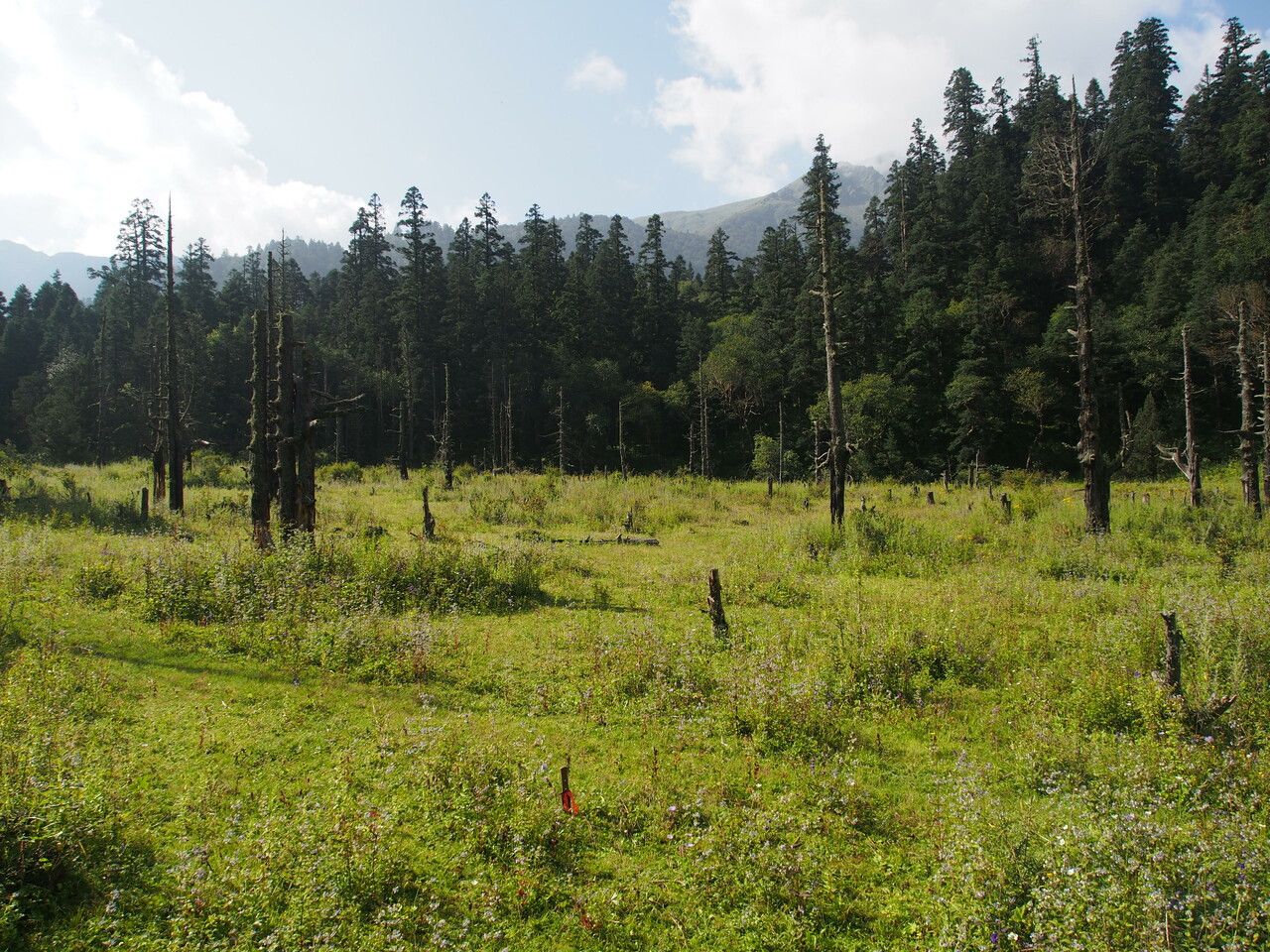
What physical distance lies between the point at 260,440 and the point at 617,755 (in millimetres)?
12469

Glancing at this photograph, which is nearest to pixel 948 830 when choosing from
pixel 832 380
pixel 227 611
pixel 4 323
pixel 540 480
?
pixel 227 611

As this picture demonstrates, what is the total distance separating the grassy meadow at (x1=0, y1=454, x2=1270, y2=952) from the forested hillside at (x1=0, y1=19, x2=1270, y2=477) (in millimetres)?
34614

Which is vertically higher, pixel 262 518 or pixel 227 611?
pixel 262 518

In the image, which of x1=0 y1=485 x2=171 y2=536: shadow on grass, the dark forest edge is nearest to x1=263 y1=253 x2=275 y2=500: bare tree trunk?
x1=0 y1=485 x2=171 y2=536: shadow on grass

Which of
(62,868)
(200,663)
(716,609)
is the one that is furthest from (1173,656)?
(200,663)

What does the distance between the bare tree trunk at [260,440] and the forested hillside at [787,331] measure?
2970cm

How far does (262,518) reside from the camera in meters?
14.0

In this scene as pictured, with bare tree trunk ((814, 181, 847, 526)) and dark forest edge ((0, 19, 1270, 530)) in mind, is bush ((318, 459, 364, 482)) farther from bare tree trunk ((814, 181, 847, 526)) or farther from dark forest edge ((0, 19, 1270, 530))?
bare tree trunk ((814, 181, 847, 526))

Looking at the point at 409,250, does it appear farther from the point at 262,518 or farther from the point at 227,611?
the point at 227,611

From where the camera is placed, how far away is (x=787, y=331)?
53688 millimetres

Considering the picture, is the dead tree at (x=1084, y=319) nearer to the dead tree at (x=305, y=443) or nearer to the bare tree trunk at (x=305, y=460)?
the dead tree at (x=305, y=443)

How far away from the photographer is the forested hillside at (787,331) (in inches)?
1750

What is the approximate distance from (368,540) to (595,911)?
33.1ft

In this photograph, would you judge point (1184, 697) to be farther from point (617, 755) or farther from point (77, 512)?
point (77, 512)
